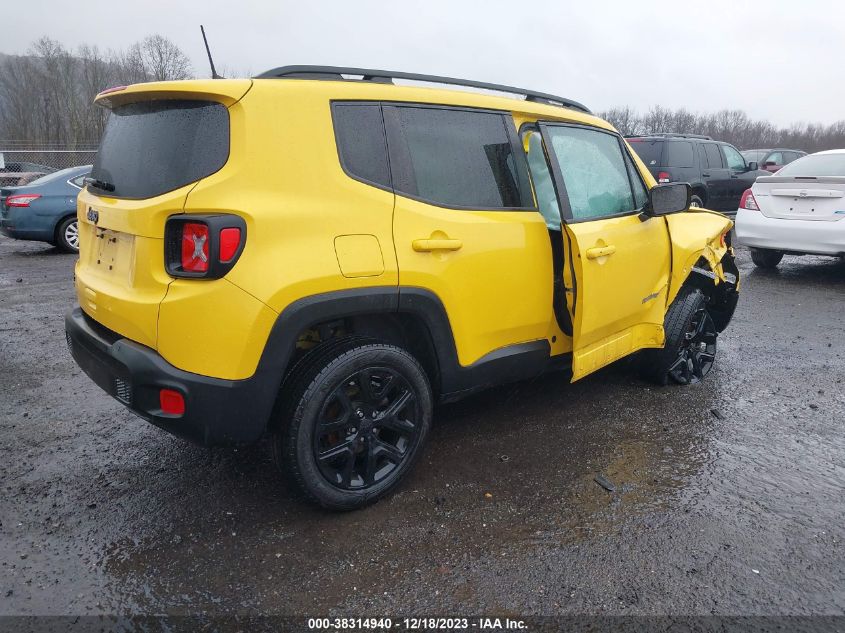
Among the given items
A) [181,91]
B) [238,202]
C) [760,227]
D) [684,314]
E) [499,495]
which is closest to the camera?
[238,202]

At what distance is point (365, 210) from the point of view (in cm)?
257

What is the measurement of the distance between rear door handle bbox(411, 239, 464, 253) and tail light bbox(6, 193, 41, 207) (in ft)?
30.1

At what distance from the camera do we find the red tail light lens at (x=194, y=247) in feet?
7.42

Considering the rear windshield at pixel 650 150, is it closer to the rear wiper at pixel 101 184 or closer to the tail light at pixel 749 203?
the tail light at pixel 749 203

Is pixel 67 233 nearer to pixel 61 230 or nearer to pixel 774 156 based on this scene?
pixel 61 230

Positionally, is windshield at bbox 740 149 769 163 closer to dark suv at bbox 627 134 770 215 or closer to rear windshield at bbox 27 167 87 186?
dark suv at bbox 627 134 770 215

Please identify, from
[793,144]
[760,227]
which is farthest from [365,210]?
[793,144]

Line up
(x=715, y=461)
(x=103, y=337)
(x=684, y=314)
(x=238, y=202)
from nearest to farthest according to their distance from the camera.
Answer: (x=238, y=202), (x=103, y=337), (x=715, y=461), (x=684, y=314)

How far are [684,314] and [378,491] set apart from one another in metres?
2.53

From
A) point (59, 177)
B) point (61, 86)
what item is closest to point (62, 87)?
point (61, 86)

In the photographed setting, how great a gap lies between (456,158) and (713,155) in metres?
12.7

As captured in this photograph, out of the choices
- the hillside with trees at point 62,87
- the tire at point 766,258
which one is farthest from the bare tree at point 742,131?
the tire at point 766,258

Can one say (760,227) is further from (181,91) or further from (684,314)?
(181,91)

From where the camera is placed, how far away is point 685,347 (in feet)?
14.3
